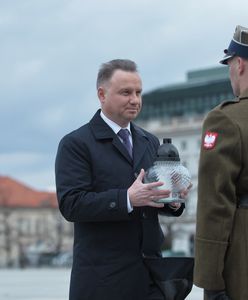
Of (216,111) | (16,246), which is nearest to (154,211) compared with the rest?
(216,111)

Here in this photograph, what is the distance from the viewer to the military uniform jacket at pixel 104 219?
4.10 metres

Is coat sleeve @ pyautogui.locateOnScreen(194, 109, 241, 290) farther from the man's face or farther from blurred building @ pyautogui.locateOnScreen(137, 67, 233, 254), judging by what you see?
blurred building @ pyautogui.locateOnScreen(137, 67, 233, 254)

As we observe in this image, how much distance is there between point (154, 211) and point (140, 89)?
61 cm

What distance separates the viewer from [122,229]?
13.7 feet

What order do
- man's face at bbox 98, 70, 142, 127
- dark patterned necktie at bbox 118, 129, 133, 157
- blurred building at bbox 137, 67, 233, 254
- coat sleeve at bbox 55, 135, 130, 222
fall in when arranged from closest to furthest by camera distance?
coat sleeve at bbox 55, 135, 130, 222
man's face at bbox 98, 70, 142, 127
dark patterned necktie at bbox 118, 129, 133, 157
blurred building at bbox 137, 67, 233, 254

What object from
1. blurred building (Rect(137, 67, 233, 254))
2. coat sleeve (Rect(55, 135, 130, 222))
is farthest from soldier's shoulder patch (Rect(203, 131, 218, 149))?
blurred building (Rect(137, 67, 233, 254))

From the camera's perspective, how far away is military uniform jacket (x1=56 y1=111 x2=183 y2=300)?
13.4 feet

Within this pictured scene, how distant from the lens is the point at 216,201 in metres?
3.52

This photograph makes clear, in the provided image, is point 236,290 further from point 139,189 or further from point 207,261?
point 139,189

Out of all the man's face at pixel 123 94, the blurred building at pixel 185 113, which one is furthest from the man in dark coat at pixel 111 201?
the blurred building at pixel 185 113

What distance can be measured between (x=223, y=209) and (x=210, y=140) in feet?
0.95

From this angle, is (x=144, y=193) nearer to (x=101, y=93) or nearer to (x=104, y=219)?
(x=104, y=219)

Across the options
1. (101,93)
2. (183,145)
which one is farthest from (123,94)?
(183,145)

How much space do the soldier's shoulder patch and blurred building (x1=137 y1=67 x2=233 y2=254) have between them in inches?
3199
